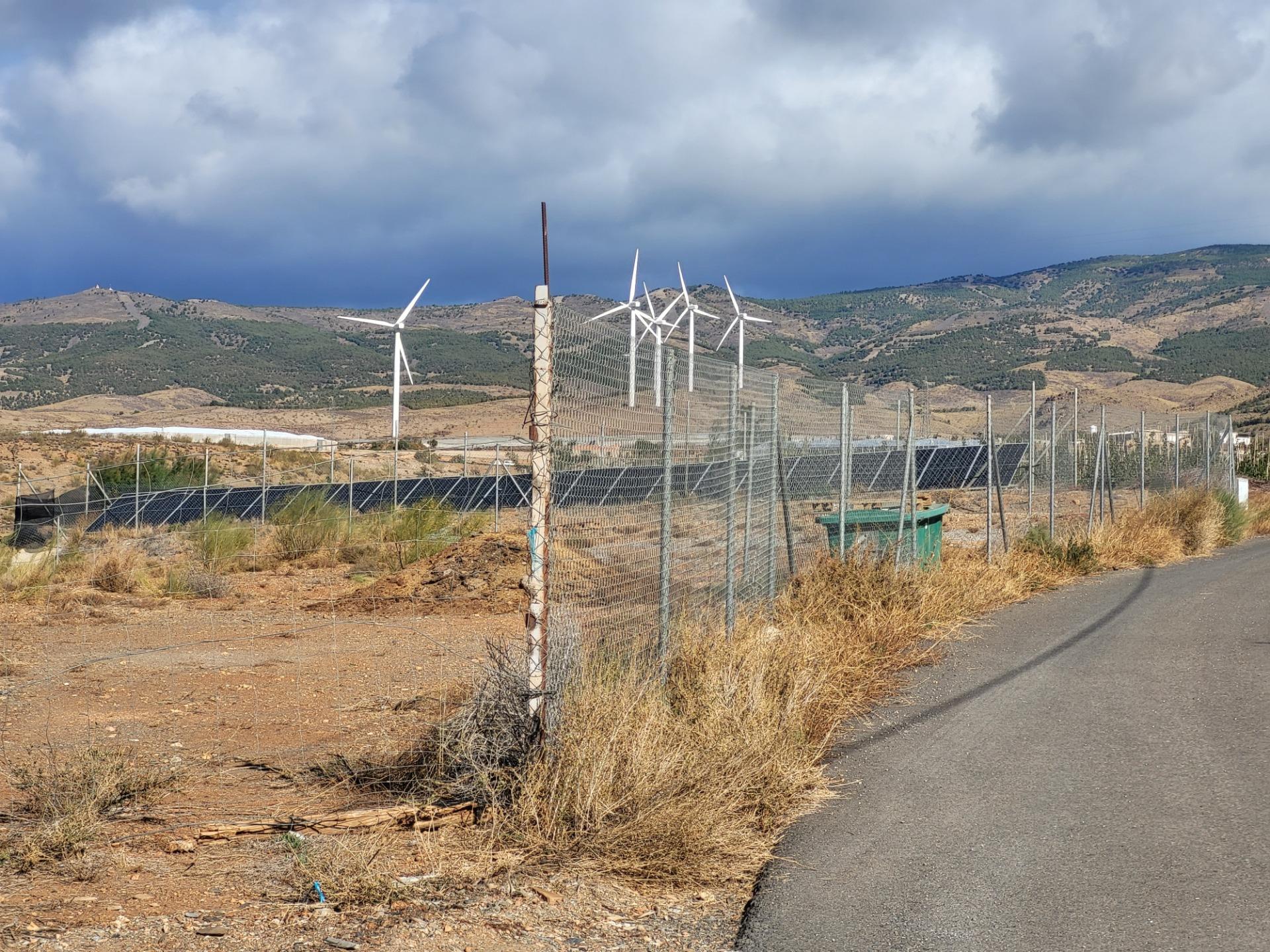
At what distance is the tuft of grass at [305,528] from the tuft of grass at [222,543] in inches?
23.8

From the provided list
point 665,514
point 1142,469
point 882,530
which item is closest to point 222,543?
point 882,530

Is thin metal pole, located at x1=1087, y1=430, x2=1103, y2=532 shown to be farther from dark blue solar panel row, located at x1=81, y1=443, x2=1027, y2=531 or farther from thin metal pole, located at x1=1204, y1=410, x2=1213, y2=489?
thin metal pole, located at x1=1204, y1=410, x2=1213, y2=489

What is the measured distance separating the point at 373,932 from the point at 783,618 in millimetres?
6428

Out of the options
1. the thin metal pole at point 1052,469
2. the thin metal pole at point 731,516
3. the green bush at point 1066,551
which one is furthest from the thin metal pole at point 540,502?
the thin metal pole at point 1052,469

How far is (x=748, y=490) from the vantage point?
10.8 metres

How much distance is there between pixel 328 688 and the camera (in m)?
10.5

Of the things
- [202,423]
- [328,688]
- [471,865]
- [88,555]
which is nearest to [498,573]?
[328,688]

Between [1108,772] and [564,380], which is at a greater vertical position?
[564,380]

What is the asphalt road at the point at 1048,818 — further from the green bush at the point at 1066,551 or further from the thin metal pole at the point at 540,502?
the green bush at the point at 1066,551

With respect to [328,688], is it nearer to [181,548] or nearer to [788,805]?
[788,805]

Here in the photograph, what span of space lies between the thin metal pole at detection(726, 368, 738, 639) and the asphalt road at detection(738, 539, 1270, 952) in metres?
1.38

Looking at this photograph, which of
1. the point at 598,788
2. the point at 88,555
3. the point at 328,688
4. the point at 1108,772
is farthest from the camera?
the point at 88,555

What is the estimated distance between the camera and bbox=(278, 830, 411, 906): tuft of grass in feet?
16.9

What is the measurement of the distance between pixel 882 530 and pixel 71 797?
1016cm
